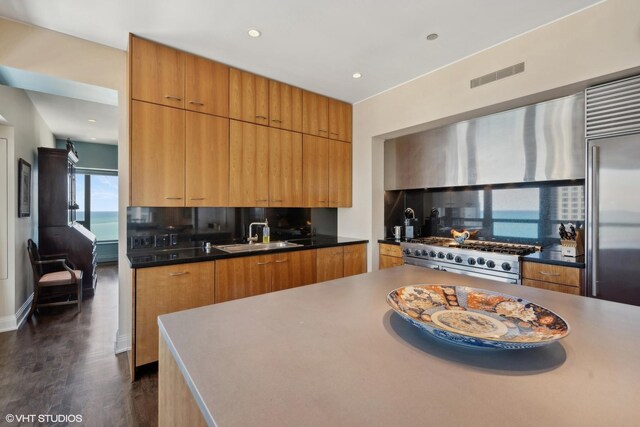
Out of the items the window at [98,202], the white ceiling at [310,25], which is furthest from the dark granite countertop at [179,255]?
the window at [98,202]

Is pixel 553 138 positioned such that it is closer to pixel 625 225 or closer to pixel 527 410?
pixel 625 225

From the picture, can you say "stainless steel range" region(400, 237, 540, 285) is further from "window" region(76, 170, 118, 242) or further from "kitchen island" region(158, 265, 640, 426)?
"window" region(76, 170, 118, 242)

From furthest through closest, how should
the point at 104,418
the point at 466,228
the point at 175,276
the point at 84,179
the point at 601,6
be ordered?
the point at 84,179, the point at 466,228, the point at 175,276, the point at 601,6, the point at 104,418

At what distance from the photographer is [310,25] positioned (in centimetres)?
226

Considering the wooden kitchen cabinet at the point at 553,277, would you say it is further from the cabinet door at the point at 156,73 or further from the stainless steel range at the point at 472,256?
the cabinet door at the point at 156,73

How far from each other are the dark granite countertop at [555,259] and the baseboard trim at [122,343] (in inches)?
138

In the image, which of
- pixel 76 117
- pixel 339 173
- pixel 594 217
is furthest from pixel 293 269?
pixel 76 117

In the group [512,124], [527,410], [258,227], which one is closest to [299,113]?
[258,227]

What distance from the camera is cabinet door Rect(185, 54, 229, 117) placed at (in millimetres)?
2674

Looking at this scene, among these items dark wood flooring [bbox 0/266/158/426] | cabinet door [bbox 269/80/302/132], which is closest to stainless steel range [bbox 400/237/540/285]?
cabinet door [bbox 269/80/302/132]

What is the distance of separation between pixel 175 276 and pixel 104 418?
939 millimetres

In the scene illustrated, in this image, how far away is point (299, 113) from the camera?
3.44 metres
